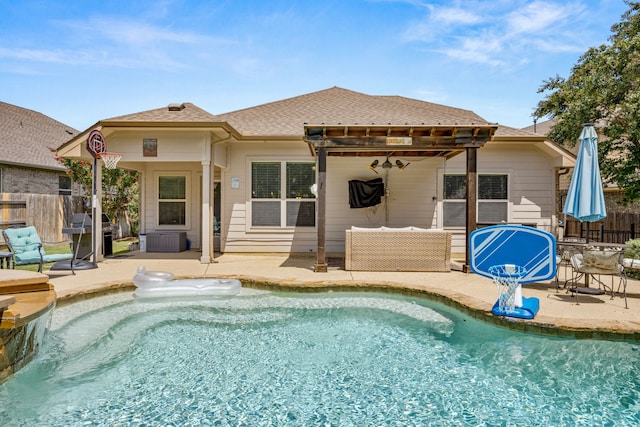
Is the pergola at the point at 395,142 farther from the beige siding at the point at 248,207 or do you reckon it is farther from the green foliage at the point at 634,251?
the green foliage at the point at 634,251

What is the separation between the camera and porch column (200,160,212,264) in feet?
28.3

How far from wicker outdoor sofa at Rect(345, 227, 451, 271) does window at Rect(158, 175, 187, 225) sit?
6.06 meters

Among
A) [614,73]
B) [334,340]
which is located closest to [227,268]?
[334,340]

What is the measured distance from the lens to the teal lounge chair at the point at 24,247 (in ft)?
21.7

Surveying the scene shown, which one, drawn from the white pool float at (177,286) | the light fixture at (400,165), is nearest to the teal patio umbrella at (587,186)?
the light fixture at (400,165)

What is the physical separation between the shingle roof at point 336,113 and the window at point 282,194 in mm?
985

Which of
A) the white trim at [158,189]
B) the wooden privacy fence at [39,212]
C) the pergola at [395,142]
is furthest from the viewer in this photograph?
the wooden privacy fence at [39,212]

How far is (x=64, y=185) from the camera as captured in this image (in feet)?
54.9

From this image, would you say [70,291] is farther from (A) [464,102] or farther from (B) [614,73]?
(B) [614,73]

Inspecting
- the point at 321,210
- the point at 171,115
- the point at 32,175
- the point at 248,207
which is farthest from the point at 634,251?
the point at 32,175

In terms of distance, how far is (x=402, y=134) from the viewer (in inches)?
301

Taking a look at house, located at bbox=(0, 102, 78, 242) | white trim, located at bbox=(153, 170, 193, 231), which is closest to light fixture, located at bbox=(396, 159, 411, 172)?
white trim, located at bbox=(153, 170, 193, 231)

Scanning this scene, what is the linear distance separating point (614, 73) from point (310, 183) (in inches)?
372

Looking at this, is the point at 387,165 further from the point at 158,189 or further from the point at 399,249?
the point at 158,189
